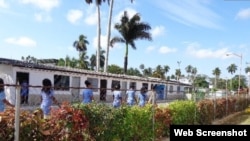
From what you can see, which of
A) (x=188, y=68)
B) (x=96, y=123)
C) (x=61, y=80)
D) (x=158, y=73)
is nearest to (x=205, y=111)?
(x=96, y=123)

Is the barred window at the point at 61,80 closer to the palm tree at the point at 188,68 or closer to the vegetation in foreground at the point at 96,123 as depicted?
the vegetation in foreground at the point at 96,123

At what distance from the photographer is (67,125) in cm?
672

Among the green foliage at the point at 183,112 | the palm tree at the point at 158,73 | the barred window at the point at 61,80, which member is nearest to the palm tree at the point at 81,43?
the palm tree at the point at 158,73

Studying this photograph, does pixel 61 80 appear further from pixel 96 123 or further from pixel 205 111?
pixel 96 123

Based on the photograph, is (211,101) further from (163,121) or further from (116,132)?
(116,132)

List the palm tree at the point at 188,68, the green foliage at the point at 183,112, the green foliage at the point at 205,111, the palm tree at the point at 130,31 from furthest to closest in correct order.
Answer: the palm tree at the point at 188,68 → the palm tree at the point at 130,31 → the green foliage at the point at 205,111 → the green foliage at the point at 183,112

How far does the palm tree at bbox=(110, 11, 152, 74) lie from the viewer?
162 feet

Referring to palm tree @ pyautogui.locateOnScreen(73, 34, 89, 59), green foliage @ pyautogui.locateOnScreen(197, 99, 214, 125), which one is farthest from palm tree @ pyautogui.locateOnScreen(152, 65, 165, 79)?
green foliage @ pyautogui.locateOnScreen(197, 99, 214, 125)

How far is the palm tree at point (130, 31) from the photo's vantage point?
49.3 meters

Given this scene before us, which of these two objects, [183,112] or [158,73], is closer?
[183,112]

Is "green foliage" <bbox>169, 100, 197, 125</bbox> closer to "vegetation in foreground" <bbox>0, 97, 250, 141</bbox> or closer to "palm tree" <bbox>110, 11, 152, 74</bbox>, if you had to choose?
"vegetation in foreground" <bbox>0, 97, 250, 141</bbox>

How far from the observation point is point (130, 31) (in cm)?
4931

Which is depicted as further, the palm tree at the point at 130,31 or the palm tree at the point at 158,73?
the palm tree at the point at 158,73

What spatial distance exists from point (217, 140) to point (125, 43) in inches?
1650
